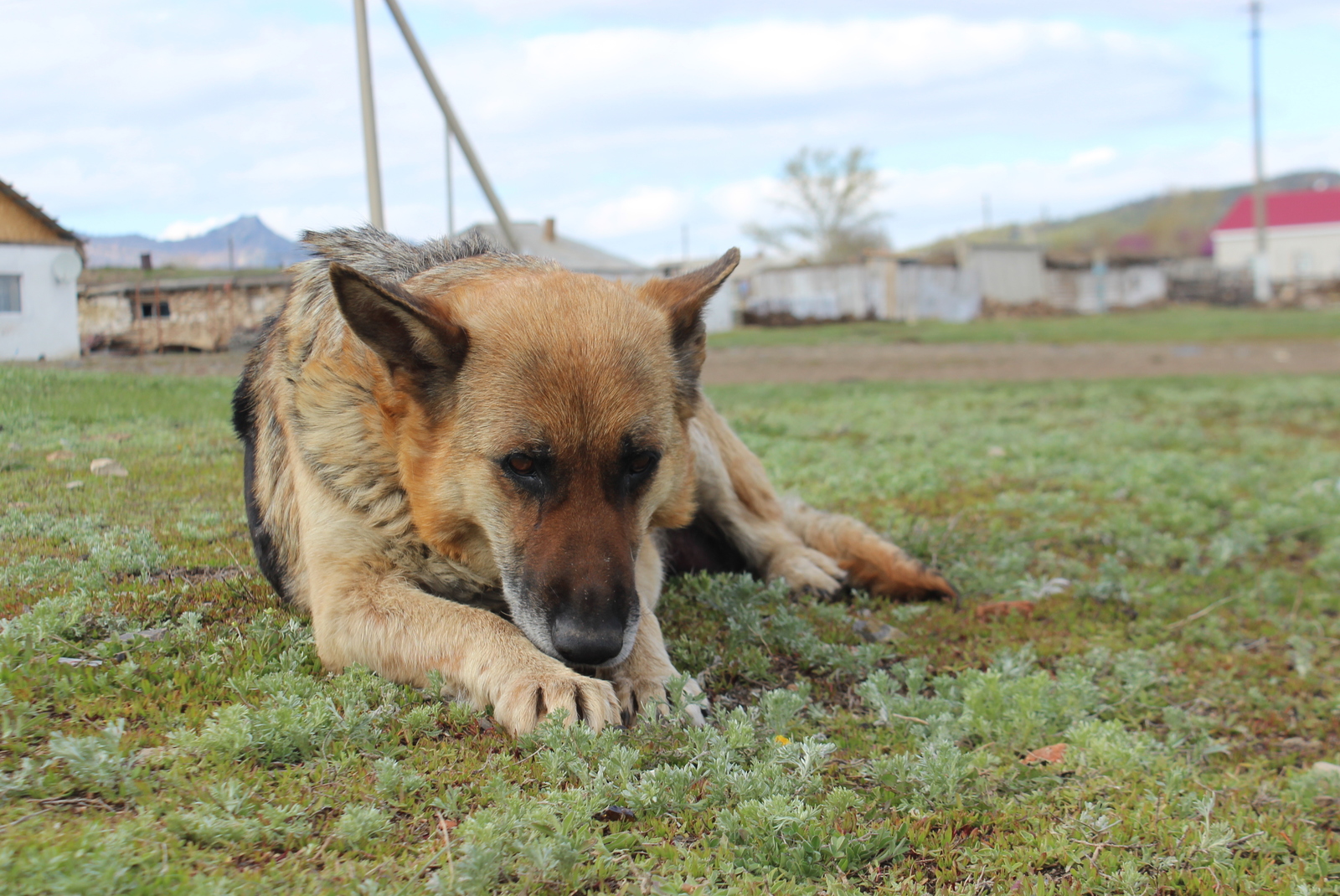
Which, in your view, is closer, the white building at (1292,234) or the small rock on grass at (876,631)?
the small rock on grass at (876,631)

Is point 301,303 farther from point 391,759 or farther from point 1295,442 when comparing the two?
point 1295,442

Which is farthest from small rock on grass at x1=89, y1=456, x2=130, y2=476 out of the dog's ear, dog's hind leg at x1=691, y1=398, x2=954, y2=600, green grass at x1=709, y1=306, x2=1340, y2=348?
green grass at x1=709, y1=306, x2=1340, y2=348

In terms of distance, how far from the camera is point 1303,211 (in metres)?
70.6

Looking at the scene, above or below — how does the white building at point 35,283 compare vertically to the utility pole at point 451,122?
below

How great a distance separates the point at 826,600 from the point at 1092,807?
1.91 metres

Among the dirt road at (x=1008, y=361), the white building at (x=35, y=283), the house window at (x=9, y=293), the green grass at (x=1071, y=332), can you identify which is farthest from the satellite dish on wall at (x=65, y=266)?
the green grass at (x=1071, y=332)

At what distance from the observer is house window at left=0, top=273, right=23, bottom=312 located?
11.7ft

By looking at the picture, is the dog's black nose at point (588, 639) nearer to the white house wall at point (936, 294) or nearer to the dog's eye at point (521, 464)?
the dog's eye at point (521, 464)

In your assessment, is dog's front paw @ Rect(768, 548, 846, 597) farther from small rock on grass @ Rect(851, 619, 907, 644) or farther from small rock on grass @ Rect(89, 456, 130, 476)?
small rock on grass @ Rect(89, 456, 130, 476)

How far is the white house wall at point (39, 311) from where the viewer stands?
3.58m

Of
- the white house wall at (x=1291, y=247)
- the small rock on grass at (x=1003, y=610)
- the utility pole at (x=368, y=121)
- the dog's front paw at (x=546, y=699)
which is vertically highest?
the white house wall at (x=1291, y=247)

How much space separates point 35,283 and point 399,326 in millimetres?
1884

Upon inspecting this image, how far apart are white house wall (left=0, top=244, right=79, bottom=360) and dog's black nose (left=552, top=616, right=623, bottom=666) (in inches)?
→ 95.4

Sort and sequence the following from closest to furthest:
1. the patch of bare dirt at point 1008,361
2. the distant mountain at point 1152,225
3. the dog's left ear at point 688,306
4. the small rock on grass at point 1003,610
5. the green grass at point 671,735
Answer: the green grass at point 671,735 < the dog's left ear at point 688,306 < the small rock on grass at point 1003,610 < the patch of bare dirt at point 1008,361 < the distant mountain at point 1152,225
